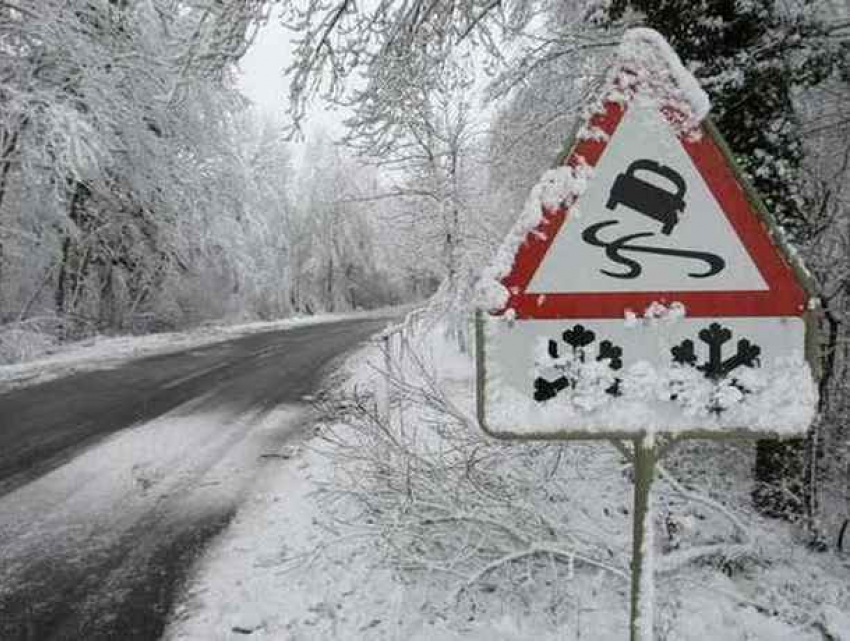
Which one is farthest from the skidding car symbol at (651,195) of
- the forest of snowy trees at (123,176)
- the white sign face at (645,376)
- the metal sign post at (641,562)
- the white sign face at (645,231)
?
the forest of snowy trees at (123,176)

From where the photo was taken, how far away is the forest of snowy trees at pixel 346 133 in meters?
4.71

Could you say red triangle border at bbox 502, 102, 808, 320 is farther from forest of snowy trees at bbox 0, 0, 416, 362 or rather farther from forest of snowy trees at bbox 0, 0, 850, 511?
forest of snowy trees at bbox 0, 0, 416, 362

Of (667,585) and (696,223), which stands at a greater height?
(696,223)

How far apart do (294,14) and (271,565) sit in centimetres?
368

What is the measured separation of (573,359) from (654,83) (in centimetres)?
71

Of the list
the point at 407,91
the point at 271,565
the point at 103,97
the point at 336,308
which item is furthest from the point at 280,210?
the point at 336,308

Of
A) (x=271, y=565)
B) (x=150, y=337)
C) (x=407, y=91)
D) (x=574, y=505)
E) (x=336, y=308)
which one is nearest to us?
(x=271, y=565)

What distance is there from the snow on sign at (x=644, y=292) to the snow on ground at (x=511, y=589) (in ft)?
5.46

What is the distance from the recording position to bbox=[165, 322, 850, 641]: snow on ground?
3.24 metres

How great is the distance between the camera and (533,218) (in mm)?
1600

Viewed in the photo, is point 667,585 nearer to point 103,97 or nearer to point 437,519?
point 437,519

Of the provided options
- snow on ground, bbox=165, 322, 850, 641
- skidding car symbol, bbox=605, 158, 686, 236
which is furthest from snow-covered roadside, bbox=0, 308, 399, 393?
skidding car symbol, bbox=605, 158, 686, 236

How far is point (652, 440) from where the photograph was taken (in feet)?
5.13

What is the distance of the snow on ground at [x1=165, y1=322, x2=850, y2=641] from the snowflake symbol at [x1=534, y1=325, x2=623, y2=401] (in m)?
1.71
